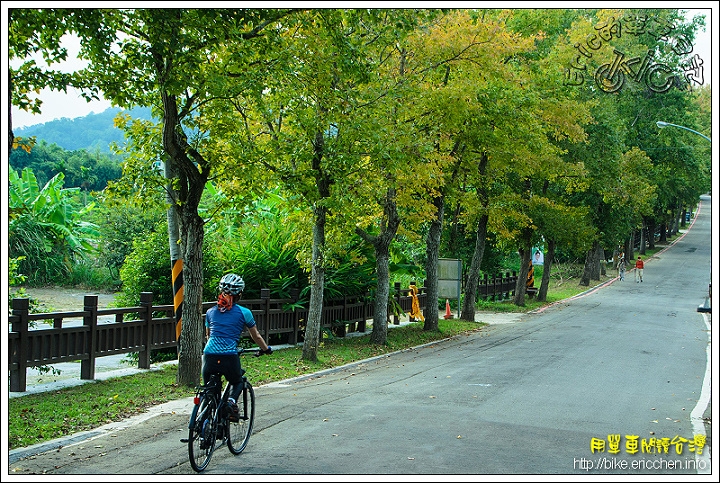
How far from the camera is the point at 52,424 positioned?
9531 mm

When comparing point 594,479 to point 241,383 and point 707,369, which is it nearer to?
point 241,383

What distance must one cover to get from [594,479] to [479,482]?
→ 128 centimetres

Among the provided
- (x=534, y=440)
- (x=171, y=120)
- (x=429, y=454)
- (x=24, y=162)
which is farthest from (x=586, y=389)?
(x=24, y=162)

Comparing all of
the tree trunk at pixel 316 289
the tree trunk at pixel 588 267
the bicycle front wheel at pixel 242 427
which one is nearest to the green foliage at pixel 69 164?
the tree trunk at pixel 316 289

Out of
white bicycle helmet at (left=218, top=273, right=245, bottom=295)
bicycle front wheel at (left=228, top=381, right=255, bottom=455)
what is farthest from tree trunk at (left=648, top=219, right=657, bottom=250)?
white bicycle helmet at (left=218, top=273, right=245, bottom=295)

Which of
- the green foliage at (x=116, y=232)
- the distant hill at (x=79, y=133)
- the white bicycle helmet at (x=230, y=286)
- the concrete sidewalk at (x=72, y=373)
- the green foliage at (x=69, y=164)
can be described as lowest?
the concrete sidewalk at (x=72, y=373)

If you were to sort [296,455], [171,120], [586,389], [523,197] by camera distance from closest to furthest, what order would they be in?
[296,455] < [171,120] < [586,389] < [523,197]

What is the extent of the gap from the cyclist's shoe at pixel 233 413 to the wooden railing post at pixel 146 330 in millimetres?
7255

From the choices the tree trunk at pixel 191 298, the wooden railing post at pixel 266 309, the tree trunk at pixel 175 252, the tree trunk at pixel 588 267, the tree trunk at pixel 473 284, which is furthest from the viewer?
the tree trunk at pixel 588 267

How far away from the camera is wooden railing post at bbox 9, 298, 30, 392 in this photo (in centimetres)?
1145

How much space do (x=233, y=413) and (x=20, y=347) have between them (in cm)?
521

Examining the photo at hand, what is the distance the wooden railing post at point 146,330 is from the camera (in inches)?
583

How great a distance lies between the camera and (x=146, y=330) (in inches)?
584

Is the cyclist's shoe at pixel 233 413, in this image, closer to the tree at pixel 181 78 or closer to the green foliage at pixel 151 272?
the tree at pixel 181 78
